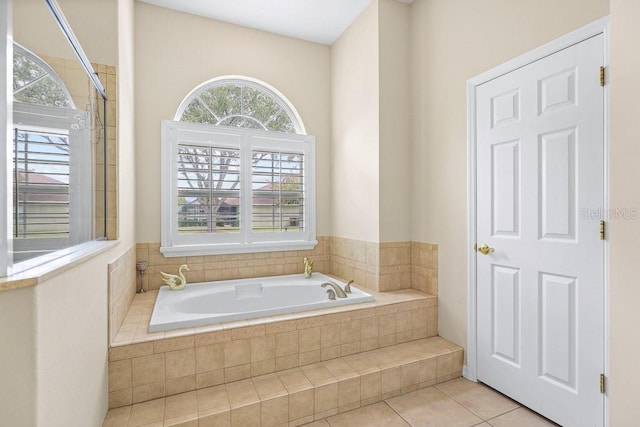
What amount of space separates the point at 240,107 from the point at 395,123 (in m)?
1.55

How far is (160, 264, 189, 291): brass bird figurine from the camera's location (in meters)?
2.67

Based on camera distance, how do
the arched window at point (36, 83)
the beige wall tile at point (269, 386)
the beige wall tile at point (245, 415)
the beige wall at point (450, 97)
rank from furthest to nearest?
the beige wall at point (450, 97) → the beige wall tile at point (269, 386) → the beige wall tile at point (245, 415) → the arched window at point (36, 83)

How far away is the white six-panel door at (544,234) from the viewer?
1594mm

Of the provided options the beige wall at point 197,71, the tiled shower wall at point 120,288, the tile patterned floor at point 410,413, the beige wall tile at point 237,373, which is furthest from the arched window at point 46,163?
the beige wall at point 197,71

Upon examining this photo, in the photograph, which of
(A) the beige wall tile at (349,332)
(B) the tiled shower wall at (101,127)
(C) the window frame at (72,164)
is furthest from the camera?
(A) the beige wall tile at (349,332)

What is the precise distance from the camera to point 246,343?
6.29 ft

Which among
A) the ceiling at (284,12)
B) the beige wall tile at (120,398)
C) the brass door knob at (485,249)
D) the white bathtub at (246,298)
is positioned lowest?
the beige wall tile at (120,398)

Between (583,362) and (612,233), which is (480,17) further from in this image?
(583,362)

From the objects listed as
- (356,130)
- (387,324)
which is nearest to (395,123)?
(356,130)

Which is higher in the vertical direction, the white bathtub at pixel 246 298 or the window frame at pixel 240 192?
the window frame at pixel 240 192

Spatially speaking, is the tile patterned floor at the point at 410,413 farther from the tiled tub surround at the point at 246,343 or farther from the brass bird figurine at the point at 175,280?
the brass bird figurine at the point at 175,280

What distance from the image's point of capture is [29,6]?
106cm

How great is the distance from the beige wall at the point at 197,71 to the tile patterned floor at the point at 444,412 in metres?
1.82

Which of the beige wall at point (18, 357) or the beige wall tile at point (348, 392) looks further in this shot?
the beige wall tile at point (348, 392)
